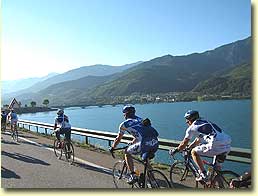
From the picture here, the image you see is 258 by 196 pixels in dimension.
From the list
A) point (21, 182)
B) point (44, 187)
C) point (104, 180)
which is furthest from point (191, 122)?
point (21, 182)

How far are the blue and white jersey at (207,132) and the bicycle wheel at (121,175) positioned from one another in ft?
5.08

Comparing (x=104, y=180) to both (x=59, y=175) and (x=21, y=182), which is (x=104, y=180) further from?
(x=21, y=182)

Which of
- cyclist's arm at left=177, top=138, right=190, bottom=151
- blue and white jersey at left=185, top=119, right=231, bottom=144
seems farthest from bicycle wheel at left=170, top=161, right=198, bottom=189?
blue and white jersey at left=185, top=119, right=231, bottom=144

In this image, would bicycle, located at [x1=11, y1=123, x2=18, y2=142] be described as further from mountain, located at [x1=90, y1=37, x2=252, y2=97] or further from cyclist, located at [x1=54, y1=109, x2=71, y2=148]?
mountain, located at [x1=90, y1=37, x2=252, y2=97]

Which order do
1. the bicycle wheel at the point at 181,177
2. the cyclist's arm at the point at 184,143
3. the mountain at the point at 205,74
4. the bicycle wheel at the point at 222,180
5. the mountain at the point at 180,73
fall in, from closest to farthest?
the bicycle wheel at the point at 222,180
the cyclist's arm at the point at 184,143
the bicycle wheel at the point at 181,177
the mountain at the point at 205,74
the mountain at the point at 180,73

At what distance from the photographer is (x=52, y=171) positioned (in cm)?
820

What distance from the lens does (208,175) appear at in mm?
5543

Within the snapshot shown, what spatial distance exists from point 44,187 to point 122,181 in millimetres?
1505

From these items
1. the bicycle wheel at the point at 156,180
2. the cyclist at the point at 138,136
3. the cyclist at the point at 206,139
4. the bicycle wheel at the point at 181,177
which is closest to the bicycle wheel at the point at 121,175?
the cyclist at the point at 138,136

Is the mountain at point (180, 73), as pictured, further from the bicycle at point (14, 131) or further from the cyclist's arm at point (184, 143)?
the cyclist's arm at point (184, 143)

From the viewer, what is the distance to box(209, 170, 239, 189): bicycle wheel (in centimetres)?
536

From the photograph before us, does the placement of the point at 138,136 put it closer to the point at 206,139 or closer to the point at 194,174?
the point at 206,139

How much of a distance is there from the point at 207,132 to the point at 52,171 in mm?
4257

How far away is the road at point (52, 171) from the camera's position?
6898 millimetres
